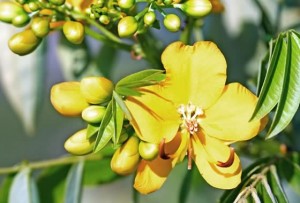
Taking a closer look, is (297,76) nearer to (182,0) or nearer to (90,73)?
(182,0)

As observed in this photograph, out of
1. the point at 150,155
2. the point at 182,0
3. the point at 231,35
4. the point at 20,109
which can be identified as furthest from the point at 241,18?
the point at 150,155

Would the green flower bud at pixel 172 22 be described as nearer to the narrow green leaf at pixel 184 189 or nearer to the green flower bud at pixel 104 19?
the green flower bud at pixel 104 19

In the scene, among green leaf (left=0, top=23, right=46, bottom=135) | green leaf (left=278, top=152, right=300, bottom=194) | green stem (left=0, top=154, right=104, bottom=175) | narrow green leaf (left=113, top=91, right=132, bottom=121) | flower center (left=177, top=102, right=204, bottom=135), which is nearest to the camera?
narrow green leaf (left=113, top=91, right=132, bottom=121)

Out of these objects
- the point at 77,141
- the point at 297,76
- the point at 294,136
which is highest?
the point at 297,76

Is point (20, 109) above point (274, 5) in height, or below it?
below

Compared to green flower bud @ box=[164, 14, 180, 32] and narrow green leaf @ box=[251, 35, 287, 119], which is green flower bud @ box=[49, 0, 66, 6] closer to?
green flower bud @ box=[164, 14, 180, 32]

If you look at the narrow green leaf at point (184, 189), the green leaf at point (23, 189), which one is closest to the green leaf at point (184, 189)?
the narrow green leaf at point (184, 189)

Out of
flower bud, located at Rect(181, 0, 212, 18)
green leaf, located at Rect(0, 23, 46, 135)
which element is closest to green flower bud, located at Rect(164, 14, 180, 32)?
flower bud, located at Rect(181, 0, 212, 18)
